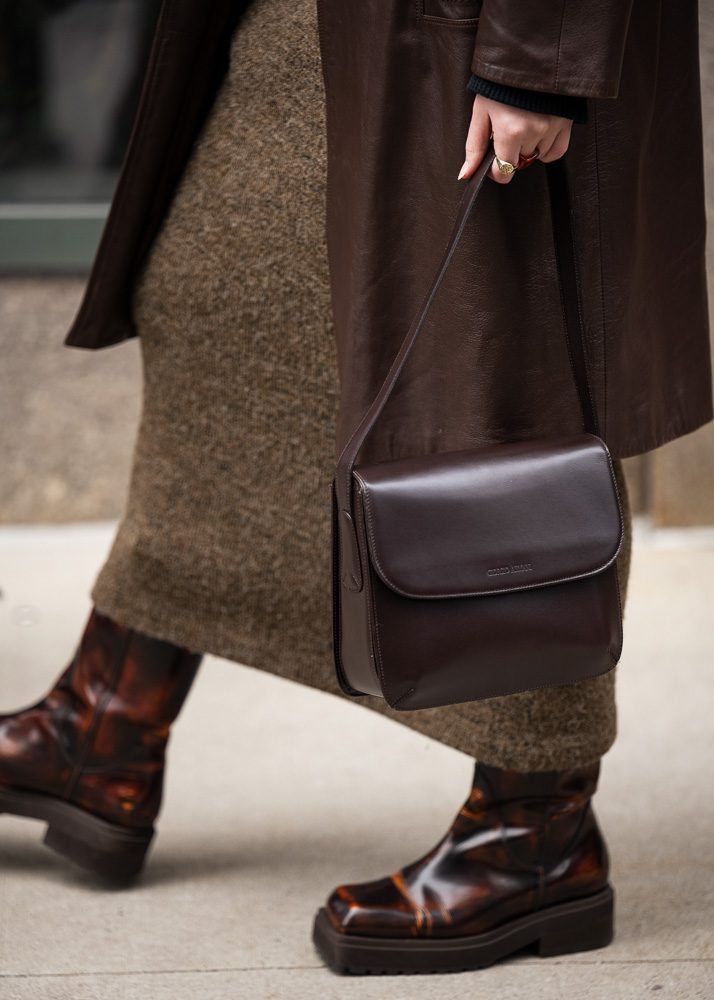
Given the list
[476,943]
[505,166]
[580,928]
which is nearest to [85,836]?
[476,943]

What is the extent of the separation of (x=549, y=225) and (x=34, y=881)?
1127 mm

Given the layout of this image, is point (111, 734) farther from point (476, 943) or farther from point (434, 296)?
point (434, 296)

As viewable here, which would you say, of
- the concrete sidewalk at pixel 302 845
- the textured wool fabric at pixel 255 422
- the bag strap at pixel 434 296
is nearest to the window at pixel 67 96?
the concrete sidewalk at pixel 302 845

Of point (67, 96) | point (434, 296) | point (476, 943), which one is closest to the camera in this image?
point (434, 296)

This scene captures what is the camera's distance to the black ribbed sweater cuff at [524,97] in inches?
50.8

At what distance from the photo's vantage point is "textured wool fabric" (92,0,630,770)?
1.60 meters

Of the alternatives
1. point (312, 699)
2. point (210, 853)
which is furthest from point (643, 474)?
point (210, 853)

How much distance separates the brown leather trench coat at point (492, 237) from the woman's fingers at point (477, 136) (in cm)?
4

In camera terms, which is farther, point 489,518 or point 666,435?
point 666,435

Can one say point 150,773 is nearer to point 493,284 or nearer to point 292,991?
point 292,991

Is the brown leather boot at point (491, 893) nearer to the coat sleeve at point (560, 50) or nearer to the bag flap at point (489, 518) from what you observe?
the bag flap at point (489, 518)

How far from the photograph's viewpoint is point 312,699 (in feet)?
8.38

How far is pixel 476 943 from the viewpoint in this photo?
1580 mm

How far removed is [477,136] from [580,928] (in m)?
0.96
